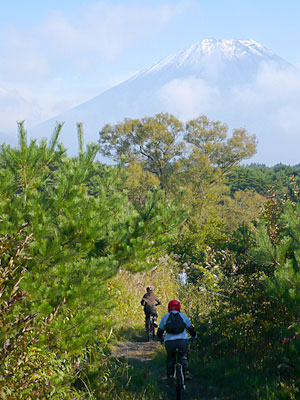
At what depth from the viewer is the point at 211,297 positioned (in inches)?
359

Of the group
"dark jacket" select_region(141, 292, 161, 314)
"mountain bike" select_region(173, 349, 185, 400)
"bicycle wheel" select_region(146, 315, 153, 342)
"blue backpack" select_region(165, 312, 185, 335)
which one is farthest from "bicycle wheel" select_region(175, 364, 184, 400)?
"bicycle wheel" select_region(146, 315, 153, 342)

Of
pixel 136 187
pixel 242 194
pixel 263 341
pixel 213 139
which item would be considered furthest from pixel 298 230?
pixel 242 194

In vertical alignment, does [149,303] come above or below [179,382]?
above

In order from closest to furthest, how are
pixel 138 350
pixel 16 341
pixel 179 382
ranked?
pixel 16 341
pixel 179 382
pixel 138 350

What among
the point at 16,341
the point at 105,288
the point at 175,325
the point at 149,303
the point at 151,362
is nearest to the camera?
the point at 16,341

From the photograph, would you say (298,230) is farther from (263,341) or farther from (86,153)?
(86,153)

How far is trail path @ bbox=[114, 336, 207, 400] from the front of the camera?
6.72 meters

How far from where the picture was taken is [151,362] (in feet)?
26.9

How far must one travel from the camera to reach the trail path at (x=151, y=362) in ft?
22.0

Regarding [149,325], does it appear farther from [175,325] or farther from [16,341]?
[16,341]

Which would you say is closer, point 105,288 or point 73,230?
point 73,230

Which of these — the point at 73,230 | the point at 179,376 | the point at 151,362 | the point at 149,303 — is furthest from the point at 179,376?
the point at 149,303

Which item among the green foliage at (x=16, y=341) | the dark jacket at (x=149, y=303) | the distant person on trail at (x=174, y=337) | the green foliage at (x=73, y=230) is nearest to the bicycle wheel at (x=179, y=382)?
the distant person on trail at (x=174, y=337)

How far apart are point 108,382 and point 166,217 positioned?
305cm
